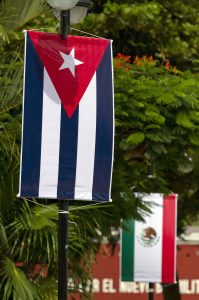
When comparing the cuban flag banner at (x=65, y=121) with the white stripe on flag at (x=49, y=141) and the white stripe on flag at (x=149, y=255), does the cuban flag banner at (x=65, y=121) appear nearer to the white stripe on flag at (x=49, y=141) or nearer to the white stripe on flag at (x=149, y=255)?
the white stripe on flag at (x=49, y=141)

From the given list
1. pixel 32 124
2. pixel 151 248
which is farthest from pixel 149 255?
pixel 32 124

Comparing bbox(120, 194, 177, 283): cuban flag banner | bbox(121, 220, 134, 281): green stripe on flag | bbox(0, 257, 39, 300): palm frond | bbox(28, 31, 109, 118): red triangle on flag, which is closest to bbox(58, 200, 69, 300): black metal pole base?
bbox(28, 31, 109, 118): red triangle on flag

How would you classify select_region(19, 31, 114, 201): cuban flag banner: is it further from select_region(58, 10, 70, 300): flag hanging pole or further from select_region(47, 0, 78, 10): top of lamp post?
select_region(47, 0, 78, 10): top of lamp post

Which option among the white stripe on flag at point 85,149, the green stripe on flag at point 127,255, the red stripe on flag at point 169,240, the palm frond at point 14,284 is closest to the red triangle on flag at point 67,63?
the white stripe on flag at point 85,149

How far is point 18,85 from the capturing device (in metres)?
11.0

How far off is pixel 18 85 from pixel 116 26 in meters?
5.47

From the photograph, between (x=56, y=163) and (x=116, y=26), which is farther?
(x=116, y=26)

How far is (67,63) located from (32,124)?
71cm

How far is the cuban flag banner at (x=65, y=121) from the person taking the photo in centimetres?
821

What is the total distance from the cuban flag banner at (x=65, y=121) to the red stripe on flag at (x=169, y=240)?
6.94m

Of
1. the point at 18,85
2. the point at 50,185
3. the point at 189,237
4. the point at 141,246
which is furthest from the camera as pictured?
A: the point at 189,237

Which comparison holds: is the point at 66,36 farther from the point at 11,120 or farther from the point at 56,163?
the point at 11,120

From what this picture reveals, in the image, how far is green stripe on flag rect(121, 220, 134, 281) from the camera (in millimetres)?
15656

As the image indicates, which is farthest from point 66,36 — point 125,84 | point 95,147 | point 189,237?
point 189,237
